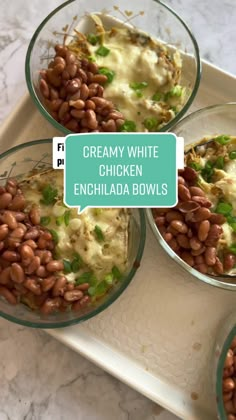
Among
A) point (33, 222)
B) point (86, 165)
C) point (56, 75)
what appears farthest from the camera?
point (56, 75)

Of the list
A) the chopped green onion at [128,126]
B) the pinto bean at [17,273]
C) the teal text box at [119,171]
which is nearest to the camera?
the teal text box at [119,171]

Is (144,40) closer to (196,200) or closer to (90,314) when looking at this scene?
(196,200)

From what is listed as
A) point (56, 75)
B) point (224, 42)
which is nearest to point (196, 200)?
point (56, 75)

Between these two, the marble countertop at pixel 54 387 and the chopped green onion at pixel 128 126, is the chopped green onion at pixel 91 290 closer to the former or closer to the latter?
the marble countertop at pixel 54 387

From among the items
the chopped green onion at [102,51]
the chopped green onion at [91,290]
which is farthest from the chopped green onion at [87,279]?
the chopped green onion at [102,51]

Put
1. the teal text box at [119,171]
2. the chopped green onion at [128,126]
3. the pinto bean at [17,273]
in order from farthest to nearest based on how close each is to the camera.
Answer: the chopped green onion at [128,126], the pinto bean at [17,273], the teal text box at [119,171]

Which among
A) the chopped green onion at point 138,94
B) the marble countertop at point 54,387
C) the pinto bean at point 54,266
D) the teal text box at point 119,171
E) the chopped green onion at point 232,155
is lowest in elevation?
the marble countertop at point 54,387

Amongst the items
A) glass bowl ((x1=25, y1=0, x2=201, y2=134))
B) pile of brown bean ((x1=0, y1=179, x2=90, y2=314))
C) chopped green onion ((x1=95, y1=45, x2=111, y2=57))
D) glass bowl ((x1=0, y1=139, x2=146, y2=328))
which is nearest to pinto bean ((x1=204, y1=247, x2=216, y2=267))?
glass bowl ((x1=0, y1=139, x2=146, y2=328))
